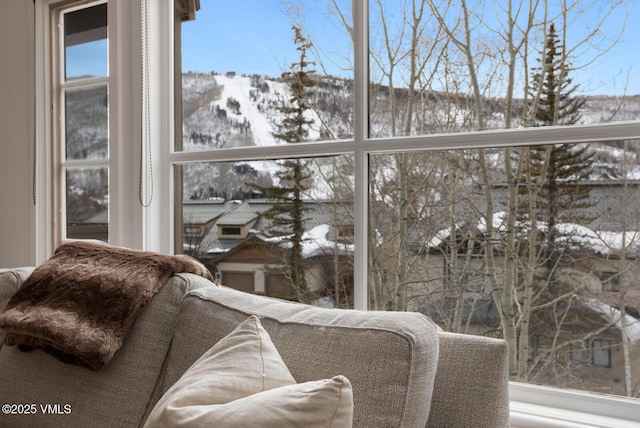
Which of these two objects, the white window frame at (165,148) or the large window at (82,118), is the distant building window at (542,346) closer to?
the white window frame at (165,148)

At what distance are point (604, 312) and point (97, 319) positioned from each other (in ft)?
4.24

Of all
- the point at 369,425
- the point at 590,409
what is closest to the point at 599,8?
the point at 590,409

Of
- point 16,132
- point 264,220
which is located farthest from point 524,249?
point 16,132

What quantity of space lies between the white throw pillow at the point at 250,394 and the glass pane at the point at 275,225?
0.71m

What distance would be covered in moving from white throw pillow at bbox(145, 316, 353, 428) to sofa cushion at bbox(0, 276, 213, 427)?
39 cm

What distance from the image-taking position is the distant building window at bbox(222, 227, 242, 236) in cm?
203

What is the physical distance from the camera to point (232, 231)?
204cm

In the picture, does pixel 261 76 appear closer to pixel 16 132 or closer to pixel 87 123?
pixel 87 123

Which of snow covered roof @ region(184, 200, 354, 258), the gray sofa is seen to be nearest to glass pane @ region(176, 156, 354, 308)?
snow covered roof @ region(184, 200, 354, 258)

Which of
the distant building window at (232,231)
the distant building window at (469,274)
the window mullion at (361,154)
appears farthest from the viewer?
the distant building window at (232,231)

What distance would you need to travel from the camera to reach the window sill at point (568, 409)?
1.30 m

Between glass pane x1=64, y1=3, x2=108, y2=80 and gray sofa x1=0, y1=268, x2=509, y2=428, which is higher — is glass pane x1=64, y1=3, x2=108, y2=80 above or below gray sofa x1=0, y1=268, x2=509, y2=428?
above

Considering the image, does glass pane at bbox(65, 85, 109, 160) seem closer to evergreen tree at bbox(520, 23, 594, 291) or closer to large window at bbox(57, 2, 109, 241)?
large window at bbox(57, 2, 109, 241)

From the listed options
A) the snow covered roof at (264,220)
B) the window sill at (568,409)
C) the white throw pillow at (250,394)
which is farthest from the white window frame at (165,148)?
the white throw pillow at (250,394)
